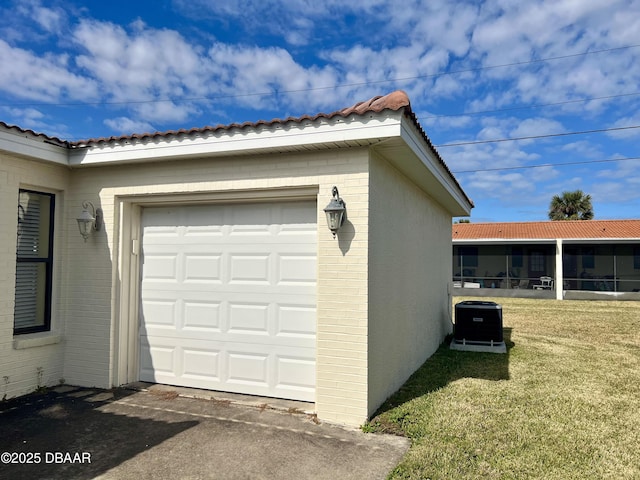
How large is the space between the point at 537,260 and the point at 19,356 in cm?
2332

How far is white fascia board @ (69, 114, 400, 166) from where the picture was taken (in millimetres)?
4238

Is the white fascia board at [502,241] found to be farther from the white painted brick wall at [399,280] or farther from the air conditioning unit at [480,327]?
the air conditioning unit at [480,327]

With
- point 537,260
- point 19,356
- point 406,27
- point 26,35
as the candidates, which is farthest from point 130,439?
point 537,260

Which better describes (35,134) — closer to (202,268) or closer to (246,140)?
(202,268)

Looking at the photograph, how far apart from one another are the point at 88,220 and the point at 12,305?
136 centimetres

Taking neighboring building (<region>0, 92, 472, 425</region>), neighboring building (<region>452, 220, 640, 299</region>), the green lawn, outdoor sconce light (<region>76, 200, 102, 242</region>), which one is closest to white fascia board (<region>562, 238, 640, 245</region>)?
neighboring building (<region>452, 220, 640, 299</region>)

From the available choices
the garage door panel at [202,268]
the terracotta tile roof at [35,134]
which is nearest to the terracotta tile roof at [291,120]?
the terracotta tile roof at [35,134]

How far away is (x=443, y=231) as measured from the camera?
9844 millimetres

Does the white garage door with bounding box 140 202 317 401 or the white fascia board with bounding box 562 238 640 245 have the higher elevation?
the white fascia board with bounding box 562 238 640 245

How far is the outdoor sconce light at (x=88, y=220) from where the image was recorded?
555 centimetres

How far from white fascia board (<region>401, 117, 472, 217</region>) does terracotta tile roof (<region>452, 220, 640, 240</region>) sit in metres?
13.6

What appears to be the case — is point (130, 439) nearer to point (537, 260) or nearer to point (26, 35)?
point (26, 35)

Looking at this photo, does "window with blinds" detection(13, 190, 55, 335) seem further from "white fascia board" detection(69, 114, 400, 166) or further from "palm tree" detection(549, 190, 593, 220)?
"palm tree" detection(549, 190, 593, 220)

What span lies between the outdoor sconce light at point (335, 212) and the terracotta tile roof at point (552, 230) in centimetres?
1971
